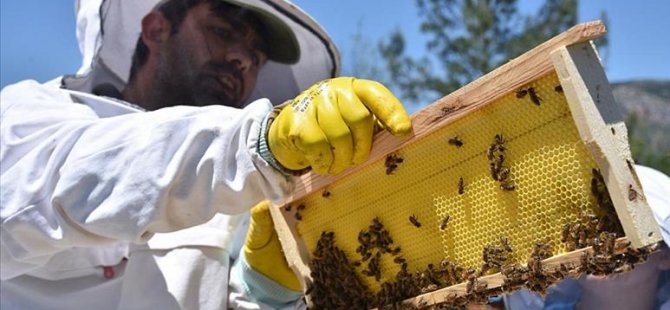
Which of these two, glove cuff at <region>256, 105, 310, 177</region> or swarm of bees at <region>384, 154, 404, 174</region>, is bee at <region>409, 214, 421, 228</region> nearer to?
swarm of bees at <region>384, 154, 404, 174</region>

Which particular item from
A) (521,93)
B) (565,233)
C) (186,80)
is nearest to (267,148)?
(521,93)

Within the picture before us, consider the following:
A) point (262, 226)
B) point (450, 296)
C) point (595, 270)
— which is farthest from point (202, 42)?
point (595, 270)

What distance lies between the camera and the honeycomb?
162 centimetres

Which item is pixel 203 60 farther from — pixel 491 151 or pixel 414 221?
pixel 491 151

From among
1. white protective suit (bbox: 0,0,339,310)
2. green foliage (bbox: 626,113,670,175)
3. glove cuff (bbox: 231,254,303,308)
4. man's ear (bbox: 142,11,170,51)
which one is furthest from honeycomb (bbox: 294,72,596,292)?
green foliage (bbox: 626,113,670,175)

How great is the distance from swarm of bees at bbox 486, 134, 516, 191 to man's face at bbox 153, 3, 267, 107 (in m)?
1.53

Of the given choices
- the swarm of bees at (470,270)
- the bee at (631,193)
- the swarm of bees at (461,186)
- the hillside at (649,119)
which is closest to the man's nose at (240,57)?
the swarm of bees at (470,270)

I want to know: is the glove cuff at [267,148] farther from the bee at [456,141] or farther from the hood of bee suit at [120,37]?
the hood of bee suit at [120,37]

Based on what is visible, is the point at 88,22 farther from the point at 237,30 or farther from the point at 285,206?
the point at 285,206

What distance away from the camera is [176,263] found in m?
2.46

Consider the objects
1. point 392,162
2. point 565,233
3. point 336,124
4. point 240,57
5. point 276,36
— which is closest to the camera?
point 565,233

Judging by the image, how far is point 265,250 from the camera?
242 centimetres

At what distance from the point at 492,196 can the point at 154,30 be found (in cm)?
170

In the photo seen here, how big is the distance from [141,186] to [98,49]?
98 centimetres
